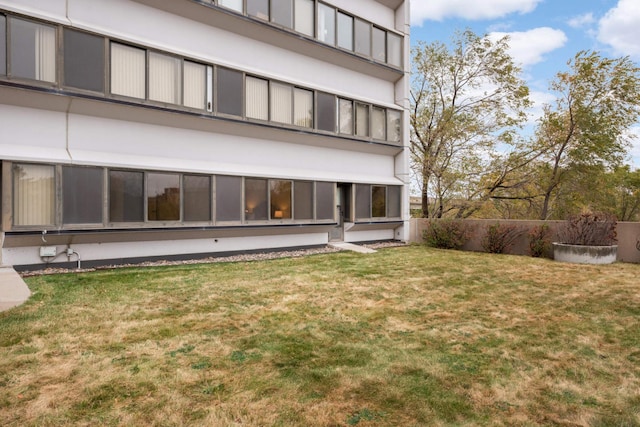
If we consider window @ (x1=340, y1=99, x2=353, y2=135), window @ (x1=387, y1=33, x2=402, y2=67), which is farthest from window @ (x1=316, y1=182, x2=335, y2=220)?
window @ (x1=387, y1=33, x2=402, y2=67)

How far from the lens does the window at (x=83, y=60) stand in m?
9.91

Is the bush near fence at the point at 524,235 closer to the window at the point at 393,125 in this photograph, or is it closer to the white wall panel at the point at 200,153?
the white wall panel at the point at 200,153

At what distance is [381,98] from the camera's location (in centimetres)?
1869

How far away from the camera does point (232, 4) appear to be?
43.1ft

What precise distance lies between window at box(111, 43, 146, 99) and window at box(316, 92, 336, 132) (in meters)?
6.91

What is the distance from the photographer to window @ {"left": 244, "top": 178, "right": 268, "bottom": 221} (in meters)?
13.5

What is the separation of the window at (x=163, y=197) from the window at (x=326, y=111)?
668cm

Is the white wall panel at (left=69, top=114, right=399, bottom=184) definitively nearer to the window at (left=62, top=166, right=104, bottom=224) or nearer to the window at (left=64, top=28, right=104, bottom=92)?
the window at (left=62, top=166, right=104, bottom=224)

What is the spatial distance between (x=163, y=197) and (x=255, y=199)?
10.9ft

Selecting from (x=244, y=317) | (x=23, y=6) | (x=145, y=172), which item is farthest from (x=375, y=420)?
(x=23, y=6)

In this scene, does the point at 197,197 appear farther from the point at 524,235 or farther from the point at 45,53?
the point at 524,235

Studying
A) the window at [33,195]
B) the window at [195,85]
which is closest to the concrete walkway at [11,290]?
the window at [33,195]

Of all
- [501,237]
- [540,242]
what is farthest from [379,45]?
[540,242]

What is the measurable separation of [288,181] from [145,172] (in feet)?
17.6
